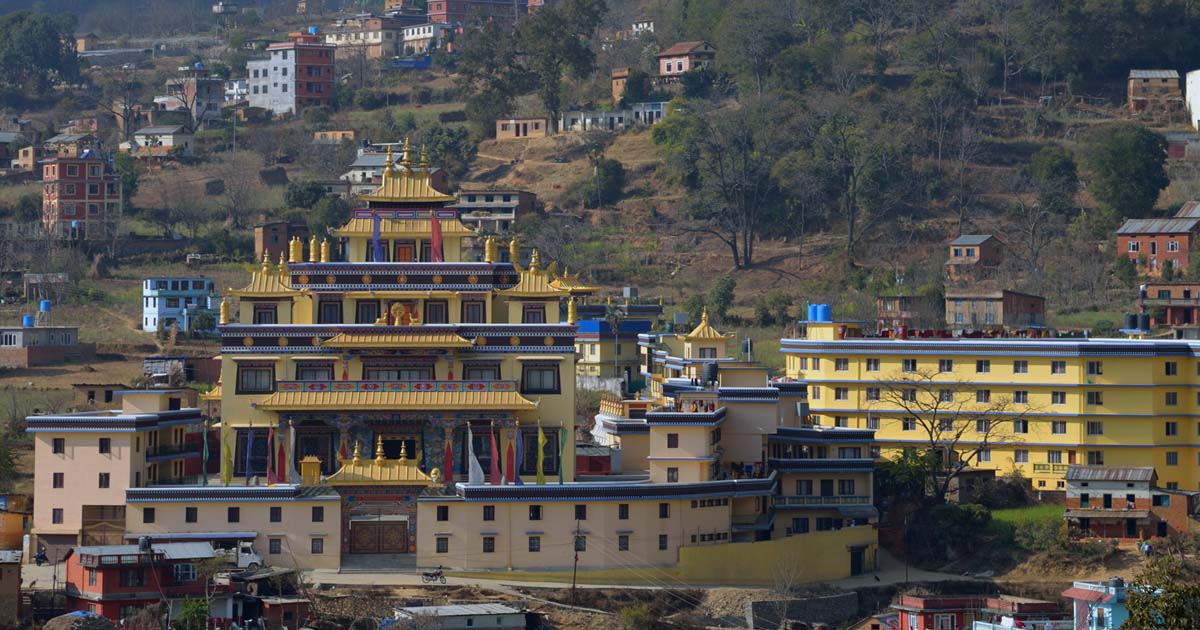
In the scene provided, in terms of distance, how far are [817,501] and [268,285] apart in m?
18.2

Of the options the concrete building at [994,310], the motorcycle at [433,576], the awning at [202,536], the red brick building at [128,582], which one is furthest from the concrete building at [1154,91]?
the red brick building at [128,582]

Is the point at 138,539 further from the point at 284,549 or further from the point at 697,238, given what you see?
the point at 697,238

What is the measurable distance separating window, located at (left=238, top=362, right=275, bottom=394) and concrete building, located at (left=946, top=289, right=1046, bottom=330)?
33.4 metres

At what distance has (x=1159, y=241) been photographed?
4306 inches

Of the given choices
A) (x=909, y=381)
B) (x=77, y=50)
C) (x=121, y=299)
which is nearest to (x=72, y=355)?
(x=121, y=299)

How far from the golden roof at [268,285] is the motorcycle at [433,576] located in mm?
11382

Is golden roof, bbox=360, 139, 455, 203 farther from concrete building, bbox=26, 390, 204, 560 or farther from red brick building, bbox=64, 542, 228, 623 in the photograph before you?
red brick building, bbox=64, 542, 228, 623

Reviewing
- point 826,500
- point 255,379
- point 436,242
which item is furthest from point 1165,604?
point 436,242

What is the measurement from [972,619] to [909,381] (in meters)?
20.2

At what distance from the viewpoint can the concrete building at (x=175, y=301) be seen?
104750 mm

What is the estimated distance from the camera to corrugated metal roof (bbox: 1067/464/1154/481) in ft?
237

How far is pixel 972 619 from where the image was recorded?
6000 cm

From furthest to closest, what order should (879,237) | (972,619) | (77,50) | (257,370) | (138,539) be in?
(77,50) < (879,237) < (257,370) < (138,539) < (972,619)

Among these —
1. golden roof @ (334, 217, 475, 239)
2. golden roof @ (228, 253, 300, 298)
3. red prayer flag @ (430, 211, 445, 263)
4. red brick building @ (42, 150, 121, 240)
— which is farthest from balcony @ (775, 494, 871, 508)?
red brick building @ (42, 150, 121, 240)
